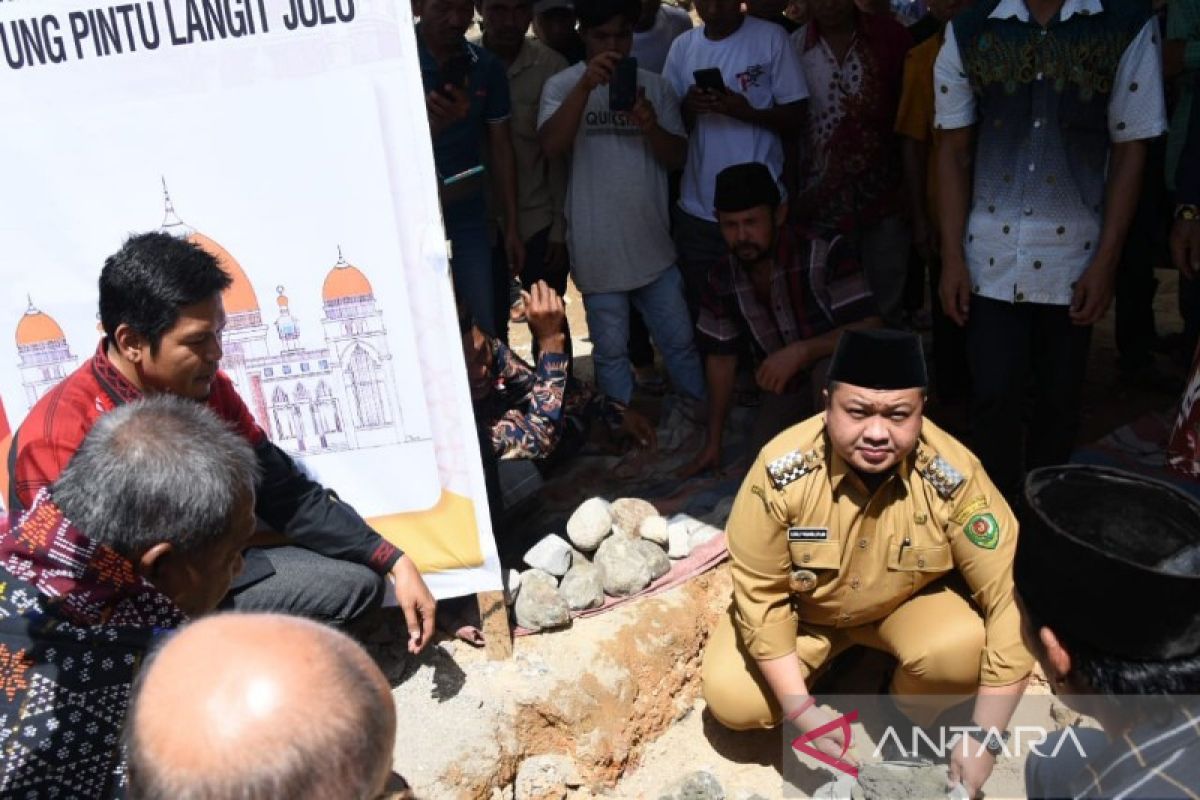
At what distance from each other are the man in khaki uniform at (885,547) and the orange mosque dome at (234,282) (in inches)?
59.3

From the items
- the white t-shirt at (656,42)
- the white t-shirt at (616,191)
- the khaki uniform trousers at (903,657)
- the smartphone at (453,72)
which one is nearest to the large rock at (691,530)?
the khaki uniform trousers at (903,657)

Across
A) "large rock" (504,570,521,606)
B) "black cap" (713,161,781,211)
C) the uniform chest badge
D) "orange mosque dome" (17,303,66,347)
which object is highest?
"black cap" (713,161,781,211)

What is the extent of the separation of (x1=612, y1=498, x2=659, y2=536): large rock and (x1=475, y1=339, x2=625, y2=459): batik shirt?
0.34 meters

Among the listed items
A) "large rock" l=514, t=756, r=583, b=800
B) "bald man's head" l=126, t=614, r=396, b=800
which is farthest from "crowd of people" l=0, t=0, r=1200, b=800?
"large rock" l=514, t=756, r=583, b=800

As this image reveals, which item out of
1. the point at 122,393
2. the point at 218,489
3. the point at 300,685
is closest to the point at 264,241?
the point at 122,393

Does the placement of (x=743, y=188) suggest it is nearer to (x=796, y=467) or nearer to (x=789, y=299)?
(x=789, y=299)

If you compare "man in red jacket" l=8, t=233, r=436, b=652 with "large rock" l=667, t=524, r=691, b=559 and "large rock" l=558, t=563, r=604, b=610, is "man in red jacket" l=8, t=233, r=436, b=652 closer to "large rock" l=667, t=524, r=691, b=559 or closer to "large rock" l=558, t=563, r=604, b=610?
"large rock" l=558, t=563, r=604, b=610

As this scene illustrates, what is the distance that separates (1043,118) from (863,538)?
1.42 meters

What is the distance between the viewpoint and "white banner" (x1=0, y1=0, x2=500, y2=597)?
2723mm

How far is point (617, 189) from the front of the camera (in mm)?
4156

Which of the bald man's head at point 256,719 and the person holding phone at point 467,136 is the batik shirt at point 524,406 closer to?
the person holding phone at point 467,136

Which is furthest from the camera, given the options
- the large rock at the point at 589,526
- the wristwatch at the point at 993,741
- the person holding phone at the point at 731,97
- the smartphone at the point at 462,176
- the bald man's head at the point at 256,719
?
the person holding phone at the point at 731,97

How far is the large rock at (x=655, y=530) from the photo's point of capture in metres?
3.69

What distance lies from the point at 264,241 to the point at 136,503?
1229 millimetres
